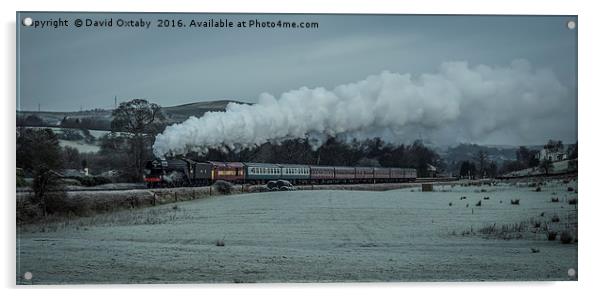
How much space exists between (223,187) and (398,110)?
2.22m

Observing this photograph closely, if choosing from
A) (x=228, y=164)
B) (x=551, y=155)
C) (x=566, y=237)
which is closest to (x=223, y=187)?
(x=228, y=164)

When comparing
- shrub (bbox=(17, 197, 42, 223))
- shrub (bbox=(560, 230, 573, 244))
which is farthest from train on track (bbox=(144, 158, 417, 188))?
shrub (bbox=(560, 230, 573, 244))

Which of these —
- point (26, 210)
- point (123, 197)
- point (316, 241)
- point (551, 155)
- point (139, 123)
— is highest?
point (139, 123)

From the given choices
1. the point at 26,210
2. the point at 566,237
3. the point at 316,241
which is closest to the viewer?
the point at 26,210

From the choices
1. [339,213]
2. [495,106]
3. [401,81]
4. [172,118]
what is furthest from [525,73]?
[172,118]

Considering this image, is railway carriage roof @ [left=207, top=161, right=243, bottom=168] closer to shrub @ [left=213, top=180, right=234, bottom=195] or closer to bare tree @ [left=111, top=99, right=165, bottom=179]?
shrub @ [left=213, top=180, right=234, bottom=195]

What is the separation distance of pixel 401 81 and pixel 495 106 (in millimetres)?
1120

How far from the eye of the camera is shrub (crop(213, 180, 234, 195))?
290 inches

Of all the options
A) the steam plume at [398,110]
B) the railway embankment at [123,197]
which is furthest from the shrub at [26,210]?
the steam plume at [398,110]

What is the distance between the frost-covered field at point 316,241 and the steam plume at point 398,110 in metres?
0.69

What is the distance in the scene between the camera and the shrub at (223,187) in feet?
24.1

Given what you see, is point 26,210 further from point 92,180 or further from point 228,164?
point 228,164

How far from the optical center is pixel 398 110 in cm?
730

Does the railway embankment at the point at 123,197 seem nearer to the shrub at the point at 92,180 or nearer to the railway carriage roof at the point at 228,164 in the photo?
the shrub at the point at 92,180
